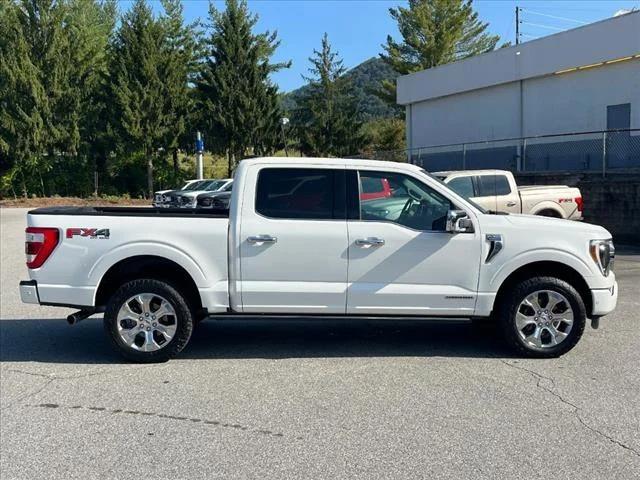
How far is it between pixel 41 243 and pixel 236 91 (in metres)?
35.7

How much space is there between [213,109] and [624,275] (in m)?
32.5

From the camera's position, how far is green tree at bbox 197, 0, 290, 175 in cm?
4010

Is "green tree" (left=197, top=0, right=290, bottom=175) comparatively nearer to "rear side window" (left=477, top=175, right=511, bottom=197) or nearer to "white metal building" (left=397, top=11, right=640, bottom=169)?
"white metal building" (left=397, top=11, right=640, bottom=169)

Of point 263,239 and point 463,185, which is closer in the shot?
point 263,239

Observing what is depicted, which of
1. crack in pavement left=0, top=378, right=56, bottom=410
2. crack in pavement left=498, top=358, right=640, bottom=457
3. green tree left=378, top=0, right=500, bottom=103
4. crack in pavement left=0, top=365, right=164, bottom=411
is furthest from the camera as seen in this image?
green tree left=378, top=0, right=500, bottom=103

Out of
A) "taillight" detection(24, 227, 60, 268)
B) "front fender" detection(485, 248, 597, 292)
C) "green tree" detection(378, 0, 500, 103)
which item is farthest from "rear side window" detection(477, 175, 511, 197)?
"green tree" detection(378, 0, 500, 103)

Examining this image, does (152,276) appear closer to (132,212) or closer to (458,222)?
(132,212)

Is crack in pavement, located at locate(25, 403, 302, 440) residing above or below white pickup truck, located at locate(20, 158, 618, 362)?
below

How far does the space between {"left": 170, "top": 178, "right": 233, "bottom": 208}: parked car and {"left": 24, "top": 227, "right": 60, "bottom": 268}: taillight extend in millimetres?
18028

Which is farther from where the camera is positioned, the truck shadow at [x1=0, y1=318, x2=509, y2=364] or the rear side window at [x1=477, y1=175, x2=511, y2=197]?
the rear side window at [x1=477, y1=175, x2=511, y2=197]

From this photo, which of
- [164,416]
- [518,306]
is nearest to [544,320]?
[518,306]

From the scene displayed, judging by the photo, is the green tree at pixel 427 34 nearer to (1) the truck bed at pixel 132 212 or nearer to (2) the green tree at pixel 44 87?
(2) the green tree at pixel 44 87

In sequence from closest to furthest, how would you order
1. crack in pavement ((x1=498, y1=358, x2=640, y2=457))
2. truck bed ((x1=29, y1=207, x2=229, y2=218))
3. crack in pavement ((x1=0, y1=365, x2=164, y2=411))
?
crack in pavement ((x1=498, y1=358, x2=640, y2=457)) → crack in pavement ((x1=0, y1=365, x2=164, y2=411)) → truck bed ((x1=29, y1=207, x2=229, y2=218))

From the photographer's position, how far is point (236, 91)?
132 feet
